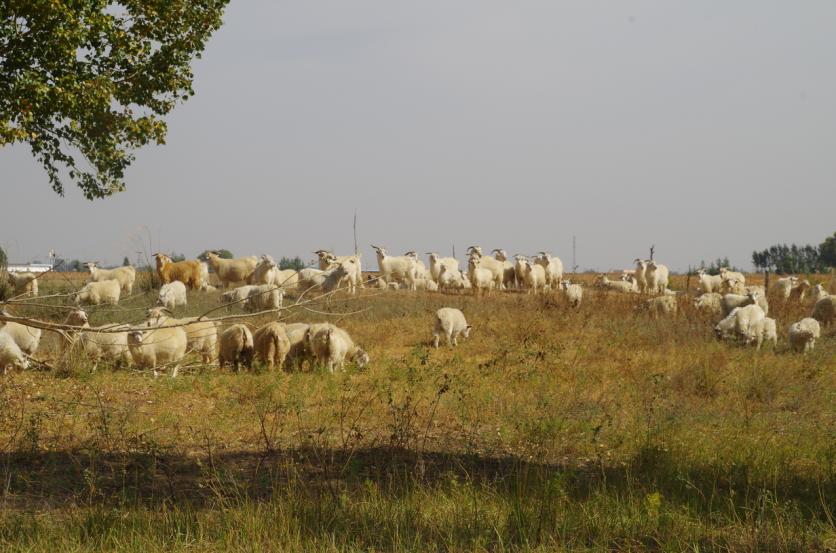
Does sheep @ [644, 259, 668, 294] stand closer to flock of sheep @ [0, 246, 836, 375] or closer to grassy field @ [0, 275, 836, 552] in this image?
flock of sheep @ [0, 246, 836, 375]

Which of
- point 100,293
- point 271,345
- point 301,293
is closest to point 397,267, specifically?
point 100,293

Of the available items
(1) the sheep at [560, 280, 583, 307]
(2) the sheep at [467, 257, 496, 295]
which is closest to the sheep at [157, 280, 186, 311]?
(1) the sheep at [560, 280, 583, 307]

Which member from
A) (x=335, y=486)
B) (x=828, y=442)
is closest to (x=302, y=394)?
(x=335, y=486)

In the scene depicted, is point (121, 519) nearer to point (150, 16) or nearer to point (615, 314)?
point (150, 16)

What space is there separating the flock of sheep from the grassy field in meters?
0.59

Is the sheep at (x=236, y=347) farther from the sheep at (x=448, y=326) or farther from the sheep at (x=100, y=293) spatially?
the sheep at (x=100, y=293)

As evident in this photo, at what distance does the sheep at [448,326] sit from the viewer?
16.5 metres

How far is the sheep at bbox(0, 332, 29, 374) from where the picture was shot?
39.3 ft

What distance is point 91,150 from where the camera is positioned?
1598 cm

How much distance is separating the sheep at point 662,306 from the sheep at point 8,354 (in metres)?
14.3

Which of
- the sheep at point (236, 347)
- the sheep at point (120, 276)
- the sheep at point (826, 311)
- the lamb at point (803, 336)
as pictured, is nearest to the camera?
the sheep at point (236, 347)

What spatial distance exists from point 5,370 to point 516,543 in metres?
9.37

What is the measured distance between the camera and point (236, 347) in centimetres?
1319

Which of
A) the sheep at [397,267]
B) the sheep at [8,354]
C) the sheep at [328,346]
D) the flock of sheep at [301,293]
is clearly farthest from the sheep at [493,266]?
the sheep at [8,354]
